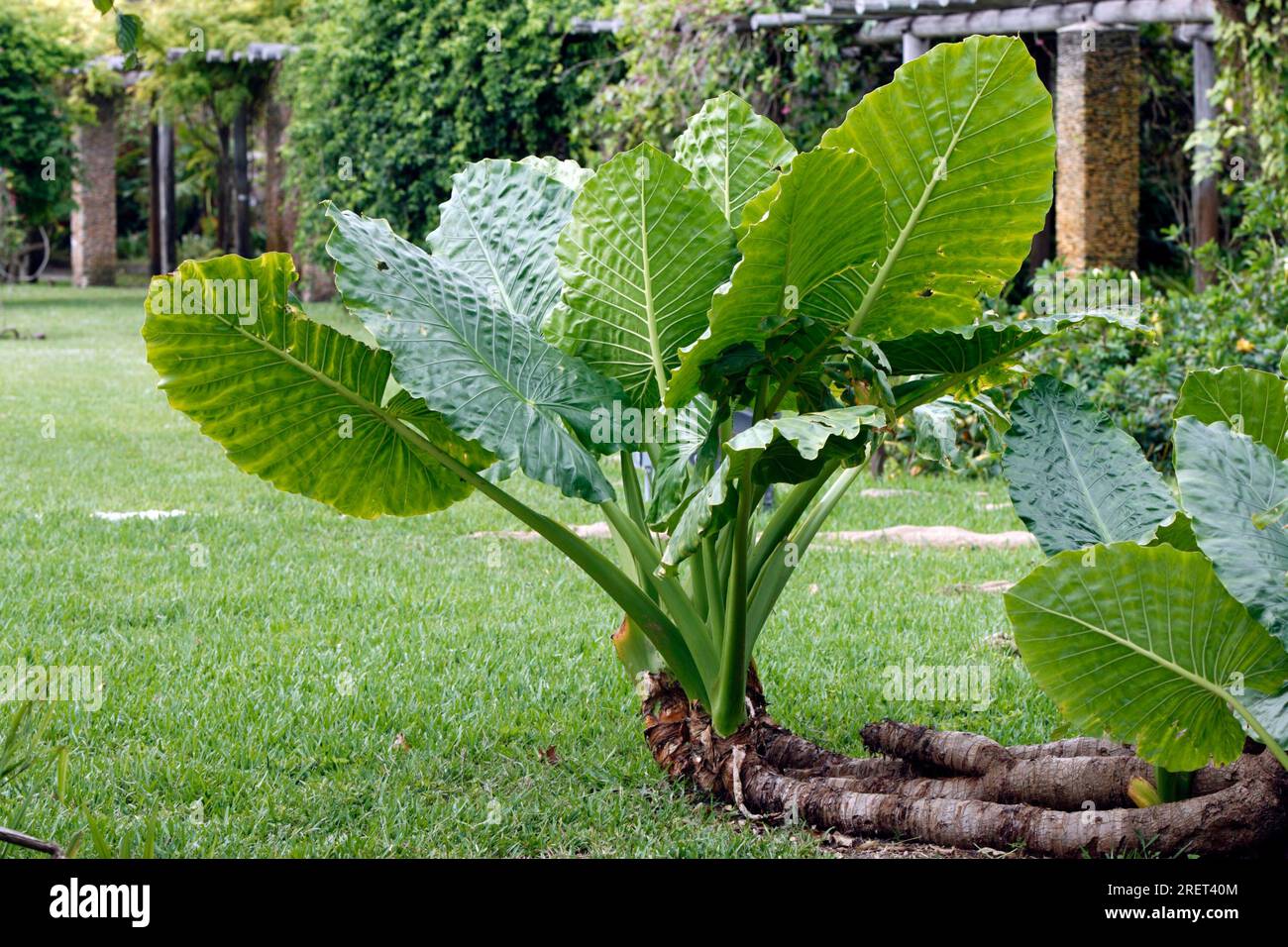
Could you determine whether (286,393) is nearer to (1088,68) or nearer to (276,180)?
(1088,68)

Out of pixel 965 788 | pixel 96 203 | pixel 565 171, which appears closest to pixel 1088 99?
pixel 565 171

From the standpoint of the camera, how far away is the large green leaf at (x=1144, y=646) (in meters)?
2.33

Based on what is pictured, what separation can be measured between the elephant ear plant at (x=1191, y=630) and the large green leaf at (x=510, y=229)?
141 centimetres

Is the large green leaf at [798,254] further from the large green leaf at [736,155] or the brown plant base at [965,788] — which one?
the brown plant base at [965,788]

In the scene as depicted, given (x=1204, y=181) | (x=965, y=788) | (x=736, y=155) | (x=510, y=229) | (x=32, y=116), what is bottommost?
(x=965, y=788)

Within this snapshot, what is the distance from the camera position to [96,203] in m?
24.1

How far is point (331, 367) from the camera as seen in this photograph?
2.93 metres

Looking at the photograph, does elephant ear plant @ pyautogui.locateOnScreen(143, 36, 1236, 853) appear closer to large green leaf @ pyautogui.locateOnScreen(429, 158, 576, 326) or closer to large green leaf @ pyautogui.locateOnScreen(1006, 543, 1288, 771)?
large green leaf @ pyautogui.locateOnScreen(429, 158, 576, 326)

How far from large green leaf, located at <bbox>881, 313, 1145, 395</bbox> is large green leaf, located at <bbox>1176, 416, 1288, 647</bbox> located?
0.32 meters

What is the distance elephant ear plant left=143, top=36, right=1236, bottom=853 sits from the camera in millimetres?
2656

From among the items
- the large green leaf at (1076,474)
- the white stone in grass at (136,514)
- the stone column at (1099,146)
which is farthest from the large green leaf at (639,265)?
the stone column at (1099,146)

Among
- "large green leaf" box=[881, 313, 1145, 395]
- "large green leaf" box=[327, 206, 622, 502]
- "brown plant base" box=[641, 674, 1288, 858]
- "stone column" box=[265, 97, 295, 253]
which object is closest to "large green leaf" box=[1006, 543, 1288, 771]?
"brown plant base" box=[641, 674, 1288, 858]

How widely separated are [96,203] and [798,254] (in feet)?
79.2

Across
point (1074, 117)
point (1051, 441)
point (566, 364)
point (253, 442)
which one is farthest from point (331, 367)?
point (1074, 117)
